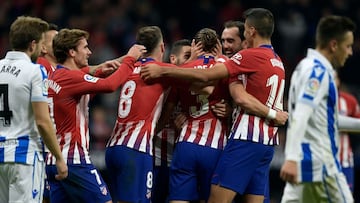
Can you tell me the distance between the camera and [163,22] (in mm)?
19672

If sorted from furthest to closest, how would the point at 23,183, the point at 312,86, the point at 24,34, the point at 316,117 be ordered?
the point at 24,34 < the point at 23,183 < the point at 316,117 < the point at 312,86

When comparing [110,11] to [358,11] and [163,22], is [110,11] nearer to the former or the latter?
[163,22]

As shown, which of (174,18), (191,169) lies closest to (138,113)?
(191,169)

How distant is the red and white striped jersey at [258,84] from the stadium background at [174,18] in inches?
314

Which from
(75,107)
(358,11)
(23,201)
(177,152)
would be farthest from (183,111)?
(358,11)

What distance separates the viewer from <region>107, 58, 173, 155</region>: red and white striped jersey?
9812 mm

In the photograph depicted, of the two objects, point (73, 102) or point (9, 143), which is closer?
point (9, 143)

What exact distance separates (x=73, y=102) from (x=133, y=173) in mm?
962

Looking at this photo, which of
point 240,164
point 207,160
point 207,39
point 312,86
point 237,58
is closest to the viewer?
point 312,86

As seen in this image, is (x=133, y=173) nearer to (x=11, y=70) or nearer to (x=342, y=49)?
→ (x=11, y=70)

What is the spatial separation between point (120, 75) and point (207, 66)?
0.90 metres

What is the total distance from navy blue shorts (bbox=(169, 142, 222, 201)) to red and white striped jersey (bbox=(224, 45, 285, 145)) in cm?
38

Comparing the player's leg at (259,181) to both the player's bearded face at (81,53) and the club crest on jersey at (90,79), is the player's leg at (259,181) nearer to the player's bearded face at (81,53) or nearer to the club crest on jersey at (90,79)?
the club crest on jersey at (90,79)

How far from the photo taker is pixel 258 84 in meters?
9.42
